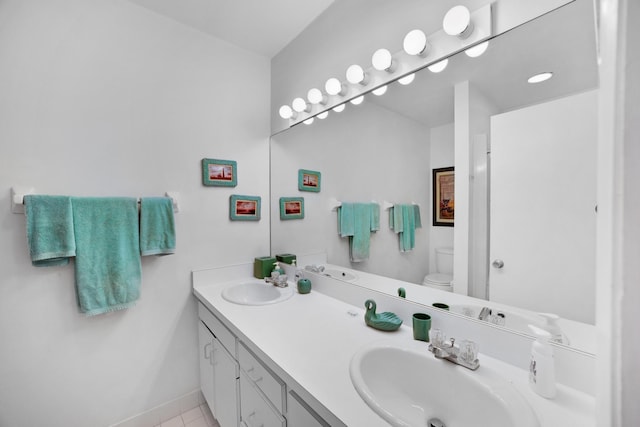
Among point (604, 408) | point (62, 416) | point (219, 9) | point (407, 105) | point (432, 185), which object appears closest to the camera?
point (604, 408)

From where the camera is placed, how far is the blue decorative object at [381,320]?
106cm

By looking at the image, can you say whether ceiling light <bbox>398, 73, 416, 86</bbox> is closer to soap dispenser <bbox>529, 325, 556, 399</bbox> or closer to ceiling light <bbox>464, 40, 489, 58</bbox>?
ceiling light <bbox>464, 40, 489, 58</bbox>

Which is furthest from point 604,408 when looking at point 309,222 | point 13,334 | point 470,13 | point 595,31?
point 13,334

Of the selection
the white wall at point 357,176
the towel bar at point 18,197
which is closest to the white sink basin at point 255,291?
the white wall at point 357,176

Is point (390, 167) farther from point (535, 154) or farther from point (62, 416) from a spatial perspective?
point (62, 416)

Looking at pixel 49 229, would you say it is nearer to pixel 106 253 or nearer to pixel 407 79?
pixel 106 253

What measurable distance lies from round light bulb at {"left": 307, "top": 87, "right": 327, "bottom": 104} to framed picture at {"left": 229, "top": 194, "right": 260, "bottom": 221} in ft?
2.62

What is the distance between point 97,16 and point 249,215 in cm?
136

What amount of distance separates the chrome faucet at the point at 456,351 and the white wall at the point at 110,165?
4.58 feet

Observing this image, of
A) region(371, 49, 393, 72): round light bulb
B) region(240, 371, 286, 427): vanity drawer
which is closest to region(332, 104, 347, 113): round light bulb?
region(371, 49, 393, 72): round light bulb

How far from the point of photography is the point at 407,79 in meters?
1.14

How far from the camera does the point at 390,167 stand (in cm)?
123

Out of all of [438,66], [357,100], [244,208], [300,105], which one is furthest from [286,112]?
[438,66]

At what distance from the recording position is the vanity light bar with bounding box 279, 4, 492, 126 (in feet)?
2.90
